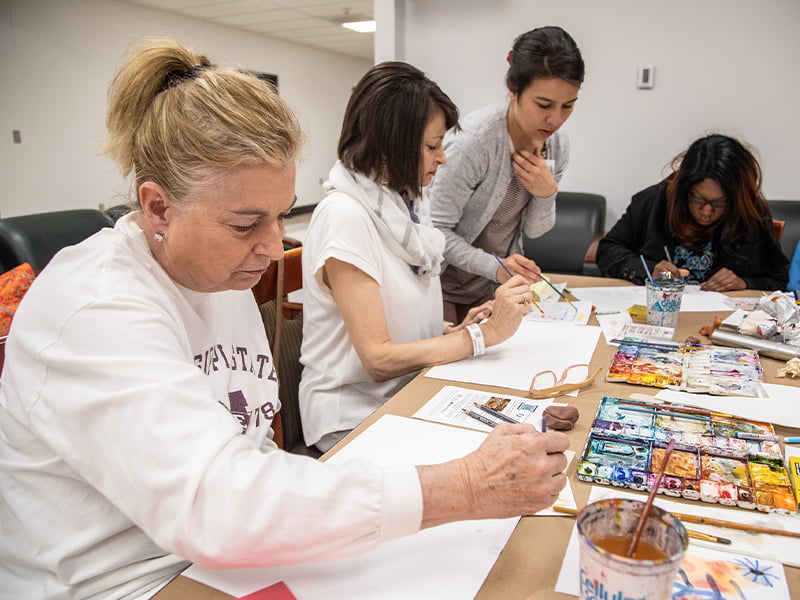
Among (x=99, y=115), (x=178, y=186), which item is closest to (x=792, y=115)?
(x=178, y=186)

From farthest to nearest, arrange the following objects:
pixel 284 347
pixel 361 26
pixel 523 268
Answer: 1. pixel 361 26
2. pixel 523 268
3. pixel 284 347

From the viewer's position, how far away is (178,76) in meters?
0.88

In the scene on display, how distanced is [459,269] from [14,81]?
555 centimetres

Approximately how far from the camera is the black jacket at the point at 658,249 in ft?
7.61

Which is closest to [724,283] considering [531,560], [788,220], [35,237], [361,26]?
[788,220]

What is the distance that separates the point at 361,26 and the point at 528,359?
7.34 meters

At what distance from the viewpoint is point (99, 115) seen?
21.5 feet

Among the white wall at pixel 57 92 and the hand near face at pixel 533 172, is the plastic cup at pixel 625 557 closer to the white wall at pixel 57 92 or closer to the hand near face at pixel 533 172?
the hand near face at pixel 533 172

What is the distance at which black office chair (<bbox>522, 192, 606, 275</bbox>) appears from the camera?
11.6 feet

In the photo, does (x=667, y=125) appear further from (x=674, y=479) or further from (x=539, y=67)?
(x=674, y=479)

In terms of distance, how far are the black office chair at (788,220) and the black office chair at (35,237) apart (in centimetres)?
357

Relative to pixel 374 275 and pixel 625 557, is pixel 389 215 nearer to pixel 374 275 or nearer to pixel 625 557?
pixel 374 275

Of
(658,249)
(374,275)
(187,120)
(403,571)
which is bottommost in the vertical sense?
(403,571)

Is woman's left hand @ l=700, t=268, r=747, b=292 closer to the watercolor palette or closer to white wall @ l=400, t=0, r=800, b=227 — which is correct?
the watercolor palette
